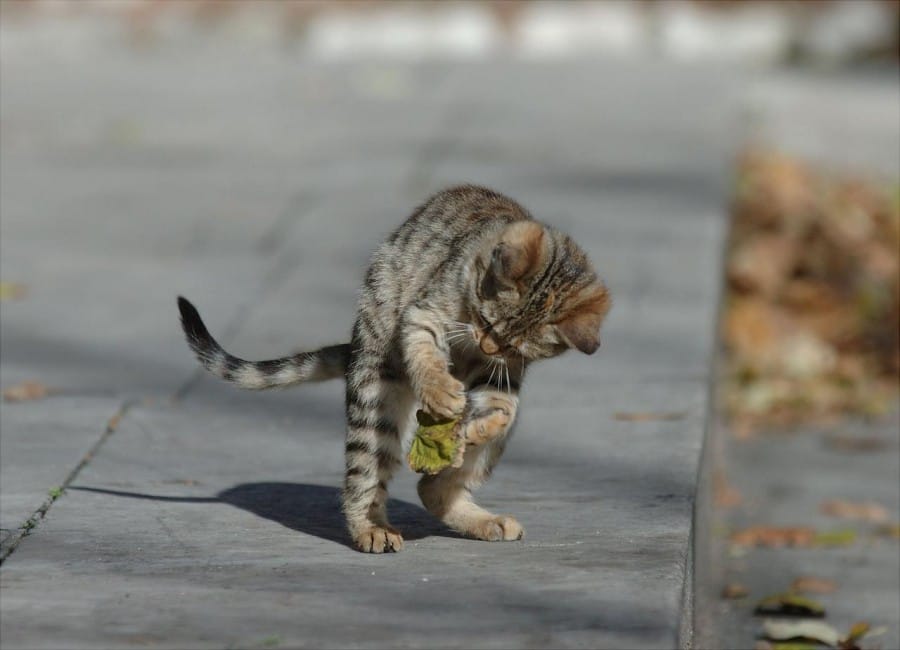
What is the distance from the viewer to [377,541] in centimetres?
466

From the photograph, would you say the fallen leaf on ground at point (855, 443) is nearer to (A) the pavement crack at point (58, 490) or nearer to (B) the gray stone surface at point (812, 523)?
(B) the gray stone surface at point (812, 523)

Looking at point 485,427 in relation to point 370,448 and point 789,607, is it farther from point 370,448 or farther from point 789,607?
point 789,607

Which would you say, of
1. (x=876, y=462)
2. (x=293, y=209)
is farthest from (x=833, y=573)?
(x=293, y=209)

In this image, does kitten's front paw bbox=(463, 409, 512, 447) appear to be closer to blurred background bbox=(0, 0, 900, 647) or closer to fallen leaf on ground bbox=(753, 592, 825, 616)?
blurred background bbox=(0, 0, 900, 647)

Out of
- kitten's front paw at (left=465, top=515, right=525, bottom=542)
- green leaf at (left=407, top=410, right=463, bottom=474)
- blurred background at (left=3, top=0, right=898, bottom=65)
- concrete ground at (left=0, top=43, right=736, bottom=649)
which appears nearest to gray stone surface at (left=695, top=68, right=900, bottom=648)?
concrete ground at (left=0, top=43, right=736, bottom=649)

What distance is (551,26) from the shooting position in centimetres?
1642

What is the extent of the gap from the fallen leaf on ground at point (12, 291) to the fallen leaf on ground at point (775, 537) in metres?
3.48

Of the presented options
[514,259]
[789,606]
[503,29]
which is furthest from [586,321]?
[503,29]

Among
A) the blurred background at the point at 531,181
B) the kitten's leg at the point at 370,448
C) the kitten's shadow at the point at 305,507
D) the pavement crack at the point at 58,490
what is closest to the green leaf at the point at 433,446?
the kitten's leg at the point at 370,448

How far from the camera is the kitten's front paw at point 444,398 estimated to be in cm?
453

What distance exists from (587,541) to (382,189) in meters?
5.54

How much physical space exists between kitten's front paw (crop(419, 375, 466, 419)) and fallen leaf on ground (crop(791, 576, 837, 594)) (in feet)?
6.79

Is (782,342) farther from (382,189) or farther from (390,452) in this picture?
(390,452)

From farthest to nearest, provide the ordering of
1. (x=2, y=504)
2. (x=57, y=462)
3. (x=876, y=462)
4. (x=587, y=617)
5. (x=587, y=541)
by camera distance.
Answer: (x=876, y=462) < (x=57, y=462) < (x=2, y=504) < (x=587, y=541) < (x=587, y=617)
